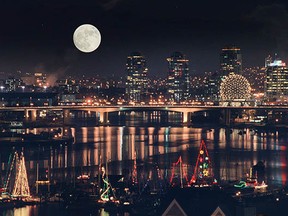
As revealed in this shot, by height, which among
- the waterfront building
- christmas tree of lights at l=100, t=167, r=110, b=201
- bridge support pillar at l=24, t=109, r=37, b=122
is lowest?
christmas tree of lights at l=100, t=167, r=110, b=201

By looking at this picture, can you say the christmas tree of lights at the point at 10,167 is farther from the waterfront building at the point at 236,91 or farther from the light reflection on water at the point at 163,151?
the waterfront building at the point at 236,91

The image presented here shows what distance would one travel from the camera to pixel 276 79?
2229 inches

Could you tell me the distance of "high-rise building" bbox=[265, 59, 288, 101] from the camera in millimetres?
55969

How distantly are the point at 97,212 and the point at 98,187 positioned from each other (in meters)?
1.66

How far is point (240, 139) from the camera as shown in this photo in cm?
3216

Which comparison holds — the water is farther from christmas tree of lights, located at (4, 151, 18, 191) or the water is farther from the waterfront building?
the waterfront building

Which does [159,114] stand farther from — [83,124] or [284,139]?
[284,139]

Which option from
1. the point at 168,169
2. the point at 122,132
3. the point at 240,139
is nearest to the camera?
the point at 168,169

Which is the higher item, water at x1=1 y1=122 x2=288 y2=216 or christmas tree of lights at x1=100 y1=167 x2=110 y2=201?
water at x1=1 y1=122 x2=288 y2=216

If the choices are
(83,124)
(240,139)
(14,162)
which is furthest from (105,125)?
(14,162)

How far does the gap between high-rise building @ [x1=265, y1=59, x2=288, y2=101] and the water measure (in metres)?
19.7

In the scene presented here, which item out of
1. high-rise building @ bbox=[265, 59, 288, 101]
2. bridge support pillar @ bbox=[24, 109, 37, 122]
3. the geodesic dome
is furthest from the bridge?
high-rise building @ bbox=[265, 59, 288, 101]

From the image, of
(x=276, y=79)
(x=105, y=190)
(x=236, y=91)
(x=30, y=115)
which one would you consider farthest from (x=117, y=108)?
(x=105, y=190)

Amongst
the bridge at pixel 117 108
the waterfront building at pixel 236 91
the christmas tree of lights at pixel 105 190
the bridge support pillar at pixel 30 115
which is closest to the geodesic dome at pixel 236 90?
the waterfront building at pixel 236 91
